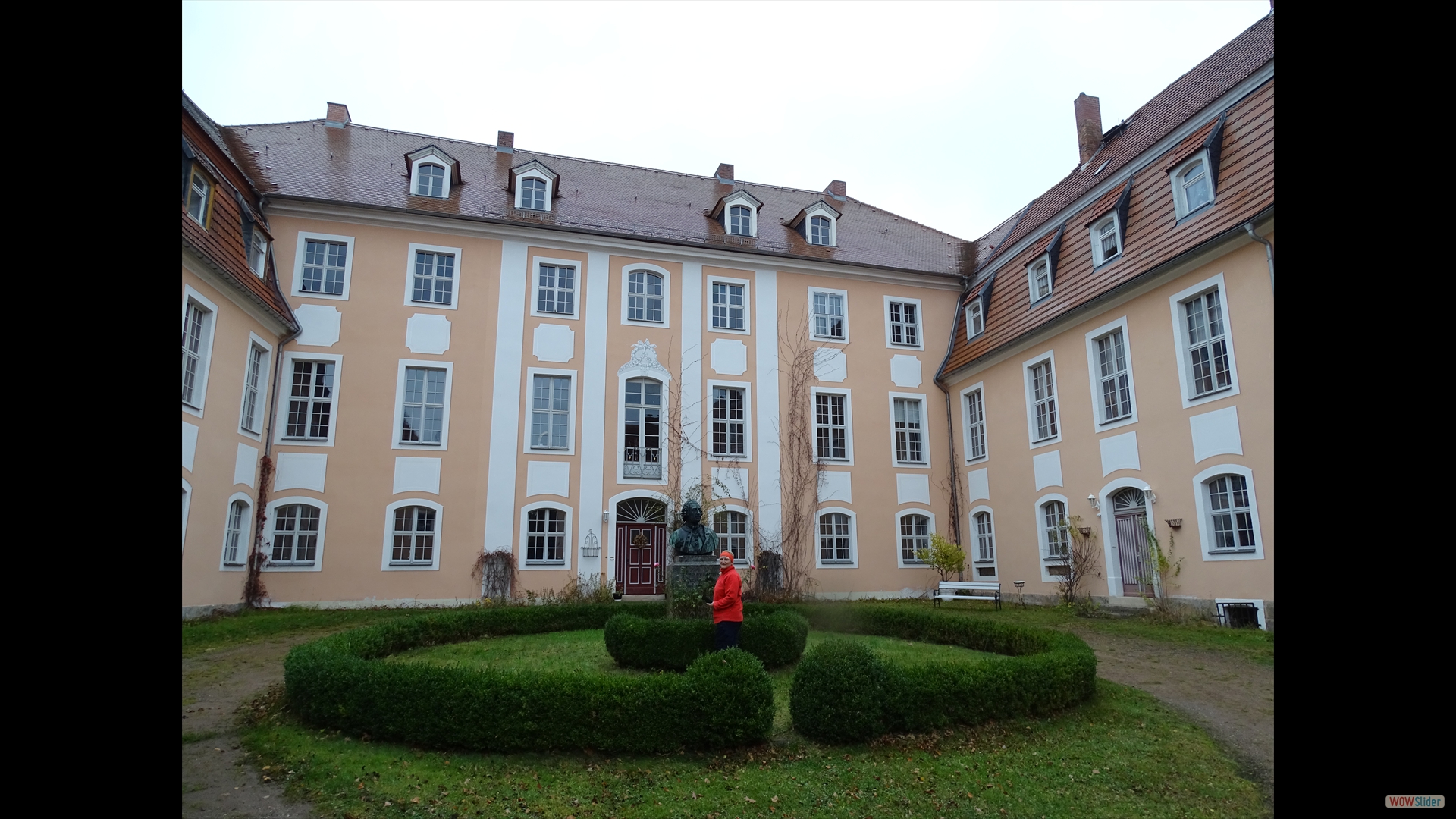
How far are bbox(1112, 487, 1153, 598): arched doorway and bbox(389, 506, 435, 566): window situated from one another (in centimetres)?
1489

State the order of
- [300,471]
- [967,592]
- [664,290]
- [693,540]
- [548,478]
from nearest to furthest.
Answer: [693,540], [300,471], [548,478], [967,592], [664,290]

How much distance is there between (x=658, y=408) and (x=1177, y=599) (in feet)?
40.1

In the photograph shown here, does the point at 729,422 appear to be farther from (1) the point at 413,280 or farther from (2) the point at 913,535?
(1) the point at 413,280

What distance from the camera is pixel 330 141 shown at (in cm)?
2266

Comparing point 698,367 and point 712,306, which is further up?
point 712,306

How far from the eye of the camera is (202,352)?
50.4ft

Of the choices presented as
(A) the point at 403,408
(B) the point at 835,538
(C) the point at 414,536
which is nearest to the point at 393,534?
(C) the point at 414,536

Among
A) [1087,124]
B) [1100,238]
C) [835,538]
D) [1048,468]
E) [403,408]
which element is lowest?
[835,538]

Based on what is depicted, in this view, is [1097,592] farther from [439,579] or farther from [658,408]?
[439,579]

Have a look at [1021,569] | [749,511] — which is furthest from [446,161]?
[1021,569]

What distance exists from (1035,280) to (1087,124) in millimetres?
5796

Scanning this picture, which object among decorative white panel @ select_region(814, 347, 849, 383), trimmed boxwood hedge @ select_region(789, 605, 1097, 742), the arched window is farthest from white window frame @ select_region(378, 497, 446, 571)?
trimmed boxwood hedge @ select_region(789, 605, 1097, 742)

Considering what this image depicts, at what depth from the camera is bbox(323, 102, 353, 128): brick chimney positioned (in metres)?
23.9

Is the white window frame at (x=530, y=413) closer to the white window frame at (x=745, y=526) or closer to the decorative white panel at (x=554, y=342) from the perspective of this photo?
the decorative white panel at (x=554, y=342)
